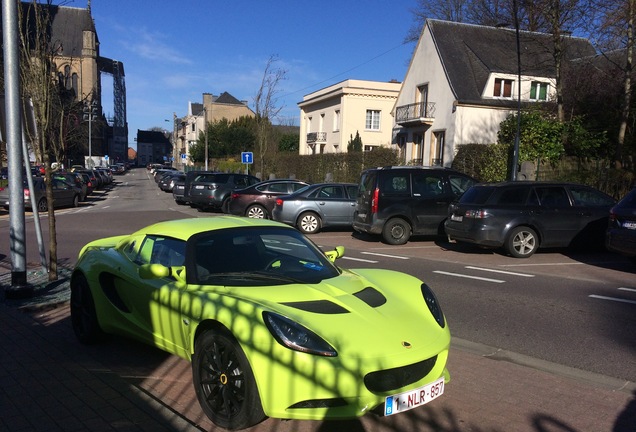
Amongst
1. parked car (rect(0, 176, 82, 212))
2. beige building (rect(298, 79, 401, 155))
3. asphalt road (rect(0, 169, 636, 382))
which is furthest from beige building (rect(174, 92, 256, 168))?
asphalt road (rect(0, 169, 636, 382))

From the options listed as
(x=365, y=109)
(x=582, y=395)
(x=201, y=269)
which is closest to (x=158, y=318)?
(x=201, y=269)

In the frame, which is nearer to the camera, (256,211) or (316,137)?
(256,211)

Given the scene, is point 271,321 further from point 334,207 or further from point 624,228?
point 334,207

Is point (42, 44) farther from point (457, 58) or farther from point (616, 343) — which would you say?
point (457, 58)

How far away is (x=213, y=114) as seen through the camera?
96.2m

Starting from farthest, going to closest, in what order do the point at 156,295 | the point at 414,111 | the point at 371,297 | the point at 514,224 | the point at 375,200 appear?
the point at 414,111 < the point at 375,200 < the point at 514,224 < the point at 156,295 < the point at 371,297

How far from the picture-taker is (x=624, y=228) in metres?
9.16

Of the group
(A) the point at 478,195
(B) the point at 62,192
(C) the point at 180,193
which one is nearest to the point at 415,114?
(C) the point at 180,193

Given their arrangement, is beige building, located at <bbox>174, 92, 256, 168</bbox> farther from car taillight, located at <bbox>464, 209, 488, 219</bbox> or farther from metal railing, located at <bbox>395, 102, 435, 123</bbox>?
car taillight, located at <bbox>464, 209, 488, 219</bbox>

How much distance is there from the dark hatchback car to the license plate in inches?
308

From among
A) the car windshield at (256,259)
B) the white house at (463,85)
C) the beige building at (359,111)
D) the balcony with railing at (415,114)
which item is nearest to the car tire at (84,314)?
the car windshield at (256,259)

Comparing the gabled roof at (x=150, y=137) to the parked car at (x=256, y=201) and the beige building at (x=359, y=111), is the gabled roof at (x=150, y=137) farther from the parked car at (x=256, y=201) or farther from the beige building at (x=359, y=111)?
the parked car at (x=256, y=201)

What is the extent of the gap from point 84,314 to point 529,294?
592 cm

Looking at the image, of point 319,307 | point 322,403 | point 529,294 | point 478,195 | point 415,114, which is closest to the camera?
point 322,403
